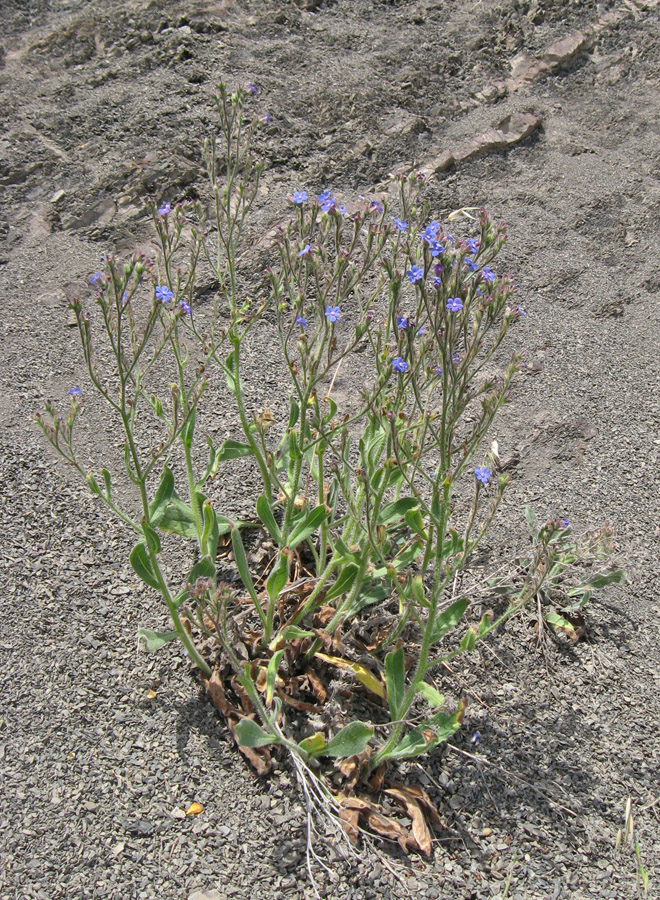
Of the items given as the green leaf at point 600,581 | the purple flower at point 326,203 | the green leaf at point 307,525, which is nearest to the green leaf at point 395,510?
the green leaf at point 307,525

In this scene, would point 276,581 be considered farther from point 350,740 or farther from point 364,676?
point 350,740

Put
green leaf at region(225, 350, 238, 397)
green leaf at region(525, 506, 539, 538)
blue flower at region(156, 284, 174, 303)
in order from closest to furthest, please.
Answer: blue flower at region(156, 284, 174, 303) < green leaf at region(225, 350, 238, 397) < green leaf at region(525, 506, 539, 538)

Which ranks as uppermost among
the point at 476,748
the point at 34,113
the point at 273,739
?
the point at 34,113

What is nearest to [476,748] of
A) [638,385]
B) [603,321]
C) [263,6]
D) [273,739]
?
[273,739]

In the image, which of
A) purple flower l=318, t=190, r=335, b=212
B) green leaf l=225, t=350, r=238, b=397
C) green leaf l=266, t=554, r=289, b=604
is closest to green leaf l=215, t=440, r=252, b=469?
green leaf l=225, t=350, r=238, b=397

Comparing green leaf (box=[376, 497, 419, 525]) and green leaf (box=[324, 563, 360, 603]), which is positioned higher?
green leaf (box=[376, 497, 419, 525])

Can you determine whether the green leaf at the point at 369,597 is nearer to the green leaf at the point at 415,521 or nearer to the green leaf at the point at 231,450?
the green leaf at the point at 415,521

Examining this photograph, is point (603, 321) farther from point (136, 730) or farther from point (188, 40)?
point (188, 40)

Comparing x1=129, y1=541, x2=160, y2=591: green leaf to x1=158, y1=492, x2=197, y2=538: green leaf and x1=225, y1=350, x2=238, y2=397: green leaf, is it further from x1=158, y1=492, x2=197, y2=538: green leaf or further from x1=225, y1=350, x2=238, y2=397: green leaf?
x1=225, y1=350, x2=238, y2=397: green leaf
